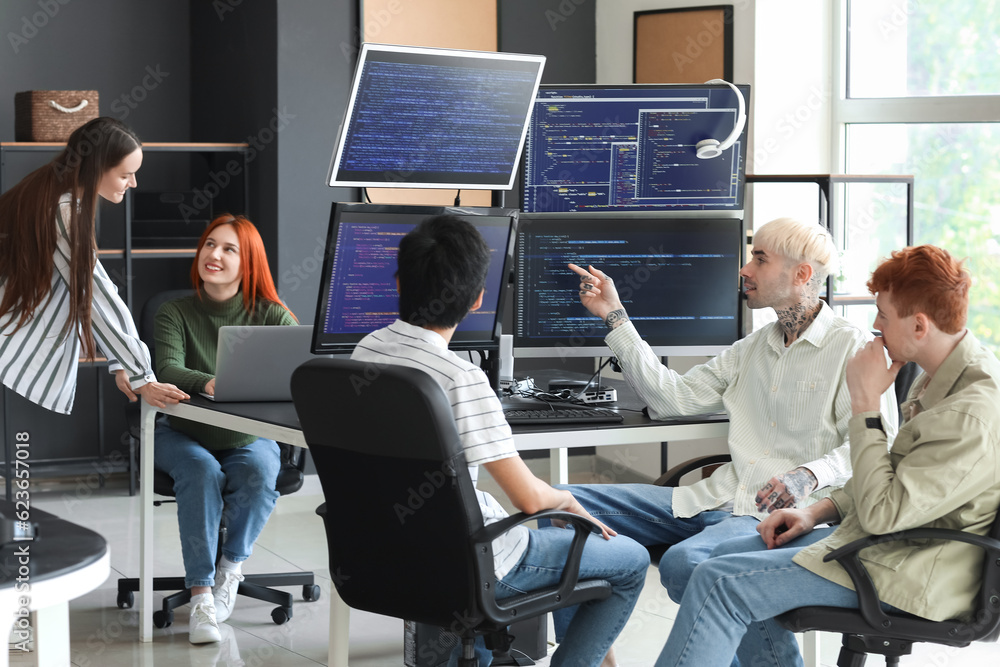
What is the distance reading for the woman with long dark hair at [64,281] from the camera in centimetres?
298

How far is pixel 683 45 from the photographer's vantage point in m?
4.93

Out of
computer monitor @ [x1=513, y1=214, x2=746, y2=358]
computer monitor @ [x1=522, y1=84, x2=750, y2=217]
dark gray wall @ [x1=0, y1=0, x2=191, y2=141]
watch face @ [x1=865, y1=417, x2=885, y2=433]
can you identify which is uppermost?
dark gray wall @ [x1=0, y1=0, x2=191, y2=141]

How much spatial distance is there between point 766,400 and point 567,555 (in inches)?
27.8

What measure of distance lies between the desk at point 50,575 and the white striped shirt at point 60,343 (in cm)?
159

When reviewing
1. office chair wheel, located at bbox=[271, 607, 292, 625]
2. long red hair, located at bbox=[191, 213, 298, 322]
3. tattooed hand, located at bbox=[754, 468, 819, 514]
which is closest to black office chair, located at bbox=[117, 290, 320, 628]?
office chair wheel, located at bbox=[271, 607, 292, 625]

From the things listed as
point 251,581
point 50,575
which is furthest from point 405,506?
point 251,581

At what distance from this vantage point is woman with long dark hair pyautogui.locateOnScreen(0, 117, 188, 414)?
9.78ft

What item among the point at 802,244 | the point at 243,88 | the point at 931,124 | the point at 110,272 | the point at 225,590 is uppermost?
Result: the point at 243,88

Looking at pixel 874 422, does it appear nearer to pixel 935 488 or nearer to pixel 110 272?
pixel 935 488

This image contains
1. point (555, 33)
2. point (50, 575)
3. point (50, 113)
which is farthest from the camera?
point (555, 33)

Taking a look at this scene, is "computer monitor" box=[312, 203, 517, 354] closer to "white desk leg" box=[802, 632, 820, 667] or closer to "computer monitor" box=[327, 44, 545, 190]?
"computer monitor" box=[327, 44, 545, 190]

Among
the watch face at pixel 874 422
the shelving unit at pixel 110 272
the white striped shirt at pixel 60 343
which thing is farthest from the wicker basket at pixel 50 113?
the watch face at pixel 874 422

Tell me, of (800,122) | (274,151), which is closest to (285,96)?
(274,151)

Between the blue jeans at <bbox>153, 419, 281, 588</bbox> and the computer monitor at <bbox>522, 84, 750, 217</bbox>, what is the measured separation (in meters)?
1.13
